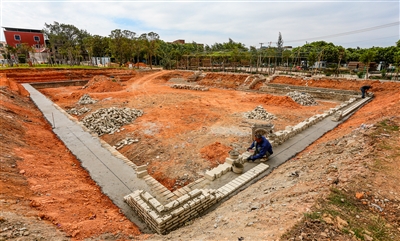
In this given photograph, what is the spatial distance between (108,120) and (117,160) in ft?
17.4

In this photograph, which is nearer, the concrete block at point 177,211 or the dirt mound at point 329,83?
the concrete block at point 177,211

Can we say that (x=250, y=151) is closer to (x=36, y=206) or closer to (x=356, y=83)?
(x=36, y=206)

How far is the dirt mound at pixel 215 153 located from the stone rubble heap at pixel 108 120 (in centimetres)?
549

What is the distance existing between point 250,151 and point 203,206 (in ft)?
10.6

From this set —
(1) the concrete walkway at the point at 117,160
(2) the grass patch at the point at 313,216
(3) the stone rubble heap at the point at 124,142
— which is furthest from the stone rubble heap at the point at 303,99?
(2) the grass patch at the point at 313,216

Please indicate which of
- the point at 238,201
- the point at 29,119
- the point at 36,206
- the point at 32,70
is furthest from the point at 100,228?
the point at 32,70

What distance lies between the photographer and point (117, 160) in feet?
22.7

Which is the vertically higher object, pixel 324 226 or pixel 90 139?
pixel 324 226

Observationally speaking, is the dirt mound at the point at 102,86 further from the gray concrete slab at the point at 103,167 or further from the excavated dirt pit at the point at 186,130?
the gray concrete slab at the point at 103,167

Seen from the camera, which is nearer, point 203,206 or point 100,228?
point 100,228

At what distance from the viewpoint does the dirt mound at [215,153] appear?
24.8ft

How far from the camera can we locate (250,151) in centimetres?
727

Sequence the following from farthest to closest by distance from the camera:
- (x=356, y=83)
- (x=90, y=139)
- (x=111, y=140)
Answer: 1. (x=356, y=83)
2. (x=111, y=140)
3. (x=90, y=139)

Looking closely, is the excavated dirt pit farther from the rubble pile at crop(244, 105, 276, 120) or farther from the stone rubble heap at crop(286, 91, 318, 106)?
the stone rubble heap at crop(286, 91, 318, 106)
